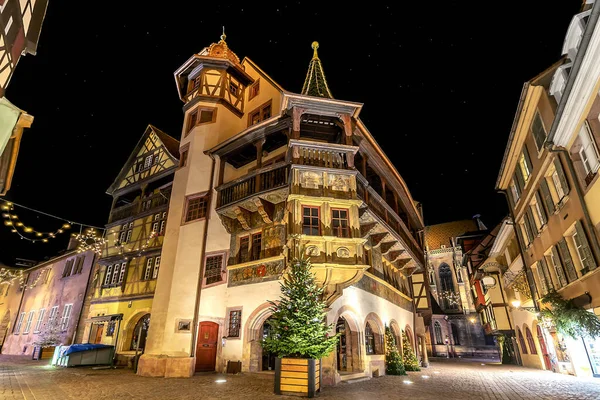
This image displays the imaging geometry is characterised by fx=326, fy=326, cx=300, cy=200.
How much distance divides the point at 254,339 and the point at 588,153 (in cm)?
1342

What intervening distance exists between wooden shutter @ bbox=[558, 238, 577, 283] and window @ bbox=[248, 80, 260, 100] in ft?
54.6

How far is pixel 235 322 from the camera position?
1393 cm

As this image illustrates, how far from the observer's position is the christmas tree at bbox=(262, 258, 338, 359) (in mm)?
9672

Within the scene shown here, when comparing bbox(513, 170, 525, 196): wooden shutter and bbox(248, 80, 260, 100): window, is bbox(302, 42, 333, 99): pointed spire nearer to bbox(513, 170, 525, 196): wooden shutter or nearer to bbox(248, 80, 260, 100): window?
bbox(248, 80, 260, 100): window

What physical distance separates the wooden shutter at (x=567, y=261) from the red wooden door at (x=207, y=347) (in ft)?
46.3

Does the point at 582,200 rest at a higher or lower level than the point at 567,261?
higher

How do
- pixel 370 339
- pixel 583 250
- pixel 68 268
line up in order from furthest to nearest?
pixel 68 268, pixel 370 339, pixel 583 250

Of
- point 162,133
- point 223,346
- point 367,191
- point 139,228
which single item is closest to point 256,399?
point 223,346

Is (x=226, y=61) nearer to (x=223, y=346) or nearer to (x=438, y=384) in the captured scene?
(x=223, y=346)

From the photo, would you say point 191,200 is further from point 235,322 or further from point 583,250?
point 583,250

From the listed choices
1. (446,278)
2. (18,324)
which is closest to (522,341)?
(446,278)

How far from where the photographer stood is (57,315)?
23.2 meters

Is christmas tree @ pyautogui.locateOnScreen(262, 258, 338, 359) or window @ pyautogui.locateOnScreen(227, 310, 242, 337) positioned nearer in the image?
christmas tree @ pyautogui.locateOnScreen(262, 258, 338, 359)

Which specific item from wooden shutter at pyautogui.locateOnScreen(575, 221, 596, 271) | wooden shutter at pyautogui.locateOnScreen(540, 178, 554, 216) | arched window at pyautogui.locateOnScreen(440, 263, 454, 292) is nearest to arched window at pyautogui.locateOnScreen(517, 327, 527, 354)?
wooden shutter at pyautogui.locateOnScreen(540, 178, 554, 216)
